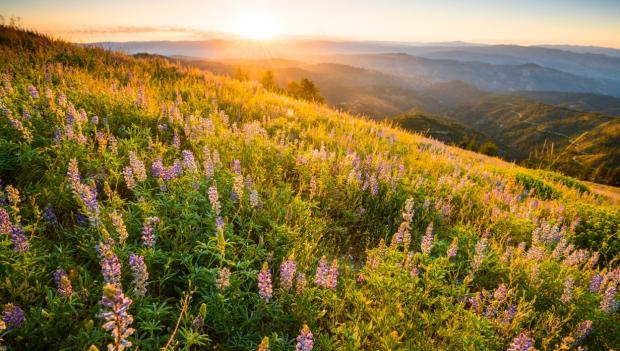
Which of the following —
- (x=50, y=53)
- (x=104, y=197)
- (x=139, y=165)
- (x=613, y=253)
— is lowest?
(x=613, y=253)

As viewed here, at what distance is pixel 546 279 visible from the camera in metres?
4.20

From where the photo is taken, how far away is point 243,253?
3.45m

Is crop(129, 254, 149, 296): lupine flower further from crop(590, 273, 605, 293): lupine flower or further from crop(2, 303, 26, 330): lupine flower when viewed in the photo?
crop(590, 273, 605, 293): lupine flower

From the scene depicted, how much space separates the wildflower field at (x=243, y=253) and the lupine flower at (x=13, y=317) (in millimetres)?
10

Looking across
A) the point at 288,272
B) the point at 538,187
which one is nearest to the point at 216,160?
the point at 288,272

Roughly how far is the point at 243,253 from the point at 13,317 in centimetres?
183

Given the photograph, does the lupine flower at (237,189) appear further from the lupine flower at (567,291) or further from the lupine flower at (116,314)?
the lupine flower at (567,291)

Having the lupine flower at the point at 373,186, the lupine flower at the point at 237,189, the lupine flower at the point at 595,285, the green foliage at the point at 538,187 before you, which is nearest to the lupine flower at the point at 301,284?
the lupine flower at the point at 237,189

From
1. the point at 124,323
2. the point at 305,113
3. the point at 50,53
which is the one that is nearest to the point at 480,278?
the point at 124,323

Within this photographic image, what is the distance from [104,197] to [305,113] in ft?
26.9

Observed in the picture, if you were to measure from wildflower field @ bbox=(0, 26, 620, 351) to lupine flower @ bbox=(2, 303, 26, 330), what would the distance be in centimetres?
1

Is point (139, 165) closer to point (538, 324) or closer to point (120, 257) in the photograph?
point (120, 257)

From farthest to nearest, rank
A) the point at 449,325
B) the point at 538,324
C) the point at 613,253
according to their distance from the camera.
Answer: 1. the point at 613,253
2. the point at 538,324
3. the point at 449,325

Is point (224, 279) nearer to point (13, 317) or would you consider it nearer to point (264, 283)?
point (264, 283)
